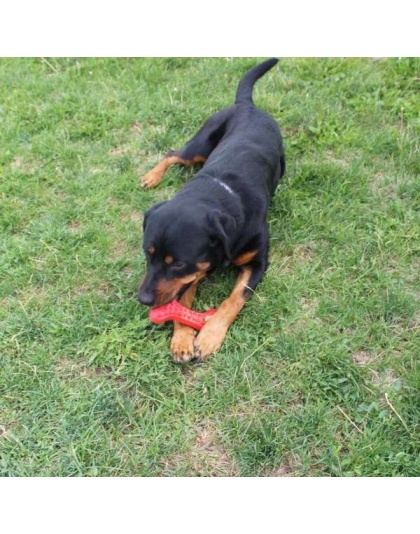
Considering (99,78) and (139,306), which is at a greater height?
(99,78)

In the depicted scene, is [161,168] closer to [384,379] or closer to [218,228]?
[218,228]

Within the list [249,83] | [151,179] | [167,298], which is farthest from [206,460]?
[249,83]

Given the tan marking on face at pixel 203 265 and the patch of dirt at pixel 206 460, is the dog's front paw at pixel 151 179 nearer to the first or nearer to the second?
the tan marking on face at pixel 203 265

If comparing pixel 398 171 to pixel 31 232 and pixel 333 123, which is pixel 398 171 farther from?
pixel 31 232

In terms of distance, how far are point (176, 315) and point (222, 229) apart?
59 cm

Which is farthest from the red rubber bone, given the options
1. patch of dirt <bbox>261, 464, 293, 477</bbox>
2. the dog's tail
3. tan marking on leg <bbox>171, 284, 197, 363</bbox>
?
the dog's tail

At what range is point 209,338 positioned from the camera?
325cm

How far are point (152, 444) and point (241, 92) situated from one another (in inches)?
122

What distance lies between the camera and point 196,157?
179 inches

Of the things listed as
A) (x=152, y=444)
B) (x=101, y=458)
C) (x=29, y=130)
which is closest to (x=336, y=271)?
(x=152, y=444)

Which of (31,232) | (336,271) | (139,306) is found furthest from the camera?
(31,232)

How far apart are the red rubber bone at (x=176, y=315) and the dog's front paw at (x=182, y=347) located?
8 centimetres

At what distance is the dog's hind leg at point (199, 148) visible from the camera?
4.50 meters

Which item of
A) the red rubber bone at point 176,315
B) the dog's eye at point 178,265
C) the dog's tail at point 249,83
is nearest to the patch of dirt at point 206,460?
the red rubber bone at point 176,315
